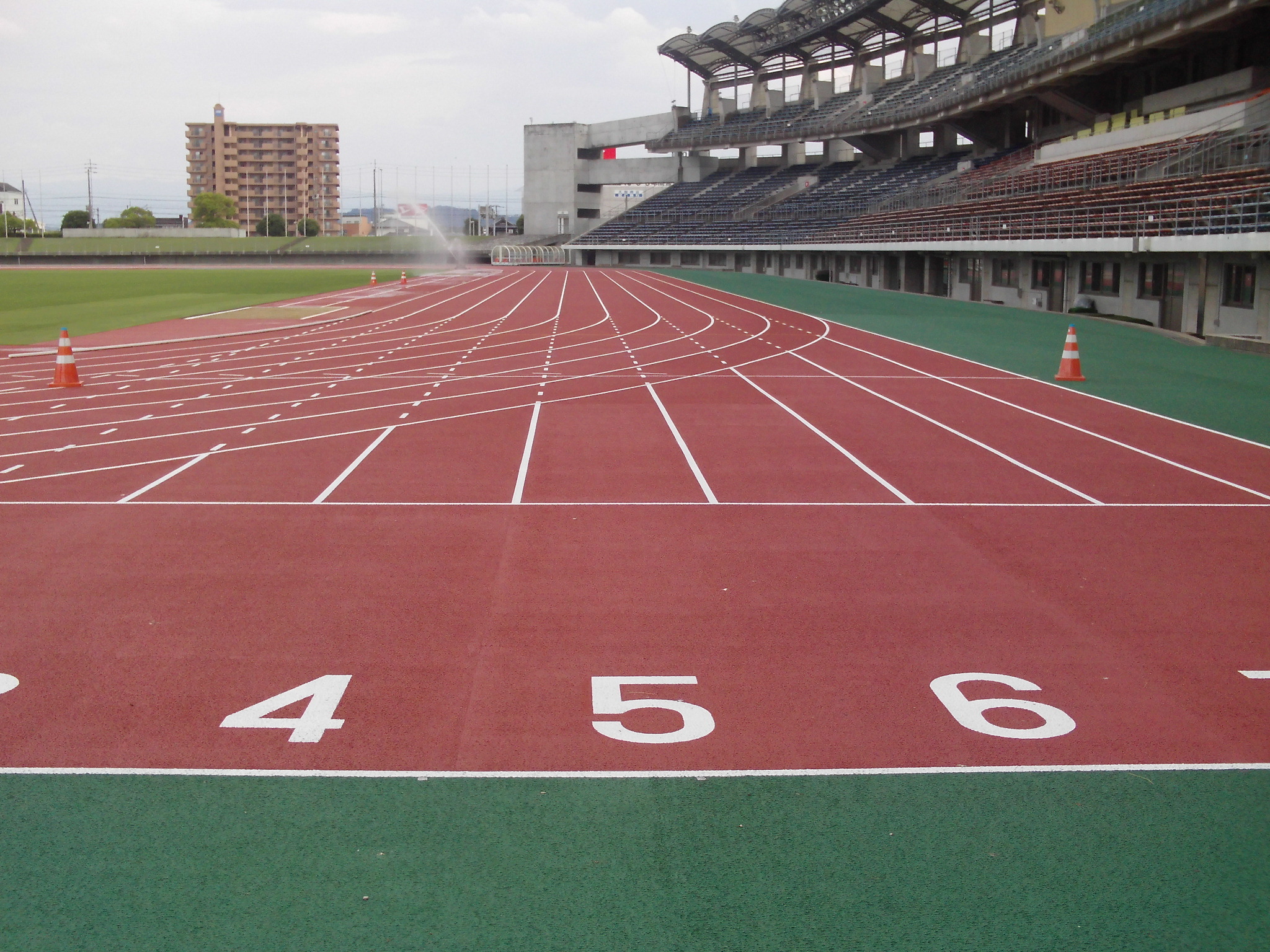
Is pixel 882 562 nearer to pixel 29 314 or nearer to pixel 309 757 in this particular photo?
pixel 309 757

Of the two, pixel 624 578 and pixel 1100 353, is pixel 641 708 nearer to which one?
pixel 624 578

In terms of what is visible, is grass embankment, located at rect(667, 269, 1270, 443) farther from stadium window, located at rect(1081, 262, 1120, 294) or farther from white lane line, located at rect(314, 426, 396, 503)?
white lane line, located at rect(314, 426, 396, 503)

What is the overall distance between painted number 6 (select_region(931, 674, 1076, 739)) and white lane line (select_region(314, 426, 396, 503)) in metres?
6.82

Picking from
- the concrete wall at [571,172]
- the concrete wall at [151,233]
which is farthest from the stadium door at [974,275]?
the concrete wall at [151,233]

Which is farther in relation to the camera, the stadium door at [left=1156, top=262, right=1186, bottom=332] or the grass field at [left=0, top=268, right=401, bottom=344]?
the grass field at [left=0, top=268, right=401, bottom=344]

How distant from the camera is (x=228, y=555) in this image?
9.20 meters

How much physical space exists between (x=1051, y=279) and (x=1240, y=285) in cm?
1173

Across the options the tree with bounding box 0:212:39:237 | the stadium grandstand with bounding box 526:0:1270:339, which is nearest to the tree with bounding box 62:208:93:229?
the tree with bounding box 0:212:39:237

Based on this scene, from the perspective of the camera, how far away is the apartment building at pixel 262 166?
168875mm

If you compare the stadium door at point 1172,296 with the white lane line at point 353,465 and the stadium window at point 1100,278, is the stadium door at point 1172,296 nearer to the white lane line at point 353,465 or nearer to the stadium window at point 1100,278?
the stadium window at point 1100,278

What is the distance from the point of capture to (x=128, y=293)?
4756 cm

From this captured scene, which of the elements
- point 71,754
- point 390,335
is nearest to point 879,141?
point 390,335

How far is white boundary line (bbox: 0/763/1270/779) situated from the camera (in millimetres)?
5332

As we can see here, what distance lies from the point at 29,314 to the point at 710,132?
68629 mm
